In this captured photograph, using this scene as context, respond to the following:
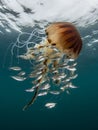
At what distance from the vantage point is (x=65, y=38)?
364cm

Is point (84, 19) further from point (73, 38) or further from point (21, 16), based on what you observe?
point (73, 38)

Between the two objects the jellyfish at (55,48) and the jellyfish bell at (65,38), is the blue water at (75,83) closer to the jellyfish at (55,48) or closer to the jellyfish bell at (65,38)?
the jellyfish at (55,48)

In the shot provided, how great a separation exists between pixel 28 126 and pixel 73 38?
187 ft

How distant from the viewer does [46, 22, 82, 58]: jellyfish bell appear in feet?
11.9

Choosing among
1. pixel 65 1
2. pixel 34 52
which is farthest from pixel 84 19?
pixel 34 52

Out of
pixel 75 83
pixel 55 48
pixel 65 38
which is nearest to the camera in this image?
pixel 65 38

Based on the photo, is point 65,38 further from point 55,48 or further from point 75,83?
point 75,83

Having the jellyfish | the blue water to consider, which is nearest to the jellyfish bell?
the jellyfish

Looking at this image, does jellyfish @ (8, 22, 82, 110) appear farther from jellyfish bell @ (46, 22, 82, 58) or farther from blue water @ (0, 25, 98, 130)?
blue water @ (0, 25, 98, 130)

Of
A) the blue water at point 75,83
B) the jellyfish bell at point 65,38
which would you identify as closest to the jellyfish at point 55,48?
the jellyfish bell at point 65,38

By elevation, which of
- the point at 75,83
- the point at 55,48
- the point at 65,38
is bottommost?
the point at 75,83

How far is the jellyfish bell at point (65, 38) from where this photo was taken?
3623 millimetres

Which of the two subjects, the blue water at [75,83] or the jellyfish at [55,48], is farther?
the blue water at [75,83]

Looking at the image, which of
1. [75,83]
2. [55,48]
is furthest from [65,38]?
[75,83]
